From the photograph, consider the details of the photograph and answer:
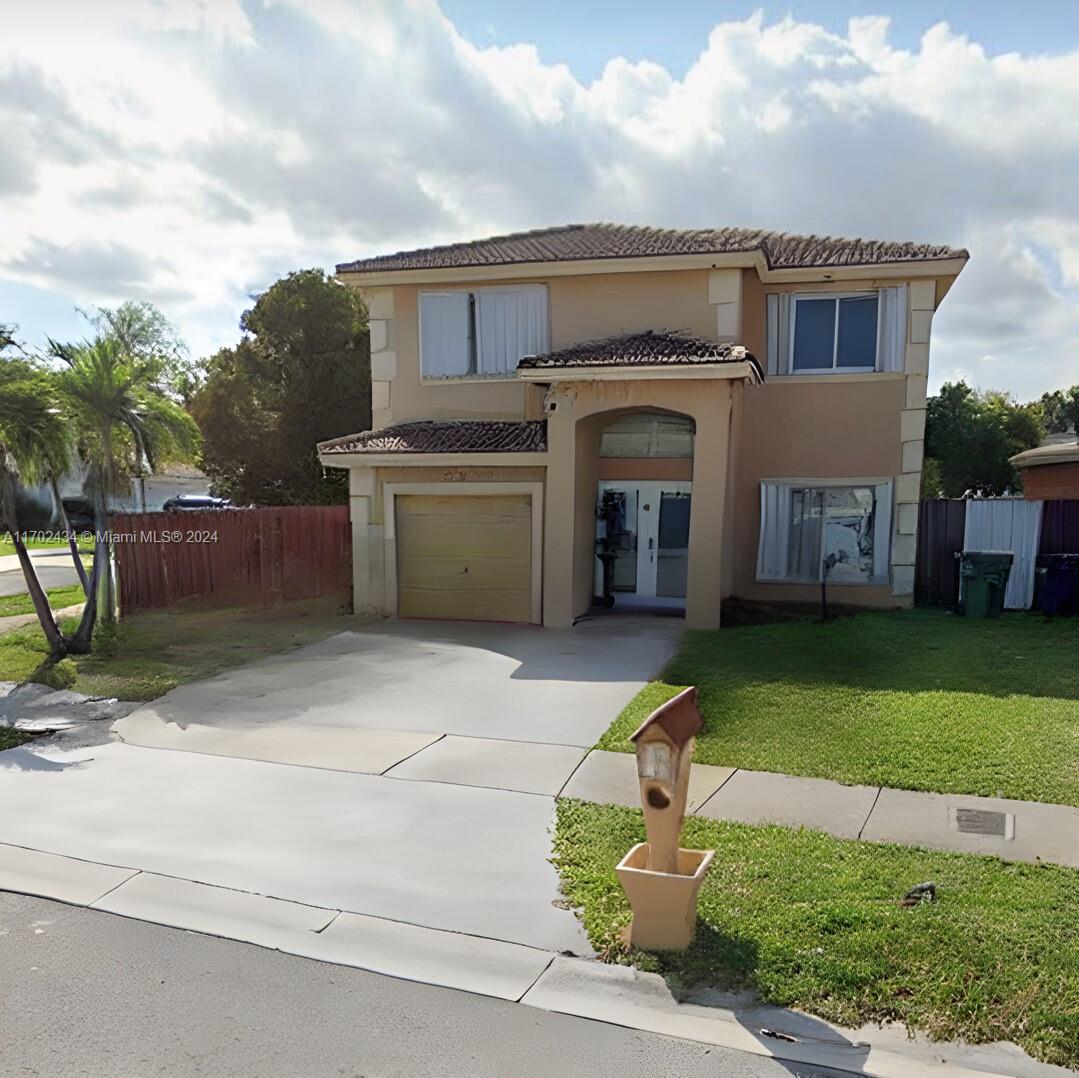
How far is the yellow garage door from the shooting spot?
14.2 meters

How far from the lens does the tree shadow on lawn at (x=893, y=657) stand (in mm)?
9312

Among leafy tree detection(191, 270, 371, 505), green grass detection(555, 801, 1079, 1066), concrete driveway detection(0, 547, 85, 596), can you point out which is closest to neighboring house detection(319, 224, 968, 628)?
green grass detection(555, 801, 1079, 1066)

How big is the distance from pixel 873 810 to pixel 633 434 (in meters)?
9.68

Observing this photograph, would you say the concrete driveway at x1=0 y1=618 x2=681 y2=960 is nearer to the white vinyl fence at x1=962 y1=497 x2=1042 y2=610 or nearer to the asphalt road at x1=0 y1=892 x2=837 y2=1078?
the asphalt road at x1=0 y1=892 x2=837 y2=1078

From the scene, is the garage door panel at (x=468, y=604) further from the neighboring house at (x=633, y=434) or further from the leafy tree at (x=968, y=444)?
the leafy tree at (x=968, y=444)

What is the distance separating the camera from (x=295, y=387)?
2523cm

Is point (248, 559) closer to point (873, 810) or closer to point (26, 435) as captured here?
point (26, 435)

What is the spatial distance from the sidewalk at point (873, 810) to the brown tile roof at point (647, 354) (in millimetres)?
6846

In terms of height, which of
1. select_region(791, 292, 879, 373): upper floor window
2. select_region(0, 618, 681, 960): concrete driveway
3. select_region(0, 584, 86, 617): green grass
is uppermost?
select_region(791, 292, 879, 373): upper floor window

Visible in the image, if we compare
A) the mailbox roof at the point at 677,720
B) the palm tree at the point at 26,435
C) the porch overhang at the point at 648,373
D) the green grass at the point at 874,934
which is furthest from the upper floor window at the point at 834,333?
the mailbox roof at the point at 677,720

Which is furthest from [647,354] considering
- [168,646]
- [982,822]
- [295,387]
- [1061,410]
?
[1061,410]

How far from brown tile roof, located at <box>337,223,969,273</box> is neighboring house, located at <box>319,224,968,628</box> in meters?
0.07

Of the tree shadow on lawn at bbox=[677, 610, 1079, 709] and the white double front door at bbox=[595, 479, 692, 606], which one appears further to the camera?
the white double front door at bbox=[595, 479, 692, 606]

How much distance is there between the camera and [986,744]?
737 centimetres
